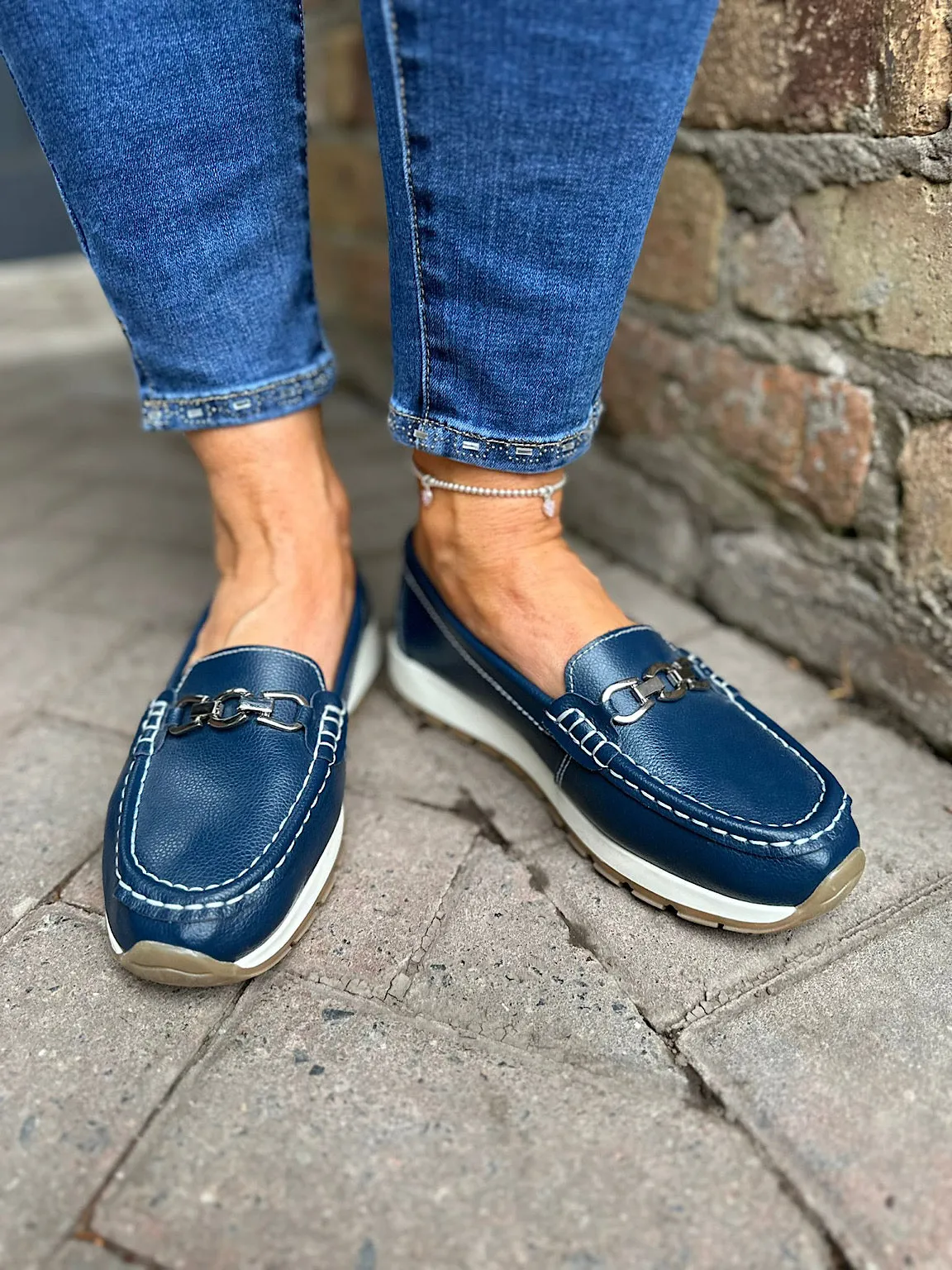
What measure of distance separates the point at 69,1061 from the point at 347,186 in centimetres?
170

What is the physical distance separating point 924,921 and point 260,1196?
0.55 m

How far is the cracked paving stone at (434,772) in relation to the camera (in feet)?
3.04

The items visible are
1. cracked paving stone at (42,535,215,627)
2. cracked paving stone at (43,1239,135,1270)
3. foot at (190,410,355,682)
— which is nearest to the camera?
cracked paving stone at (43,1239,135,1270)

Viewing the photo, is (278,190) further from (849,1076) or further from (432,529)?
(849,1076)

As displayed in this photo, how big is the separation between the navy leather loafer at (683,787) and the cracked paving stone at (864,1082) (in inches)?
2.7

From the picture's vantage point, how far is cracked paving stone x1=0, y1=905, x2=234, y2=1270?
0.59 m

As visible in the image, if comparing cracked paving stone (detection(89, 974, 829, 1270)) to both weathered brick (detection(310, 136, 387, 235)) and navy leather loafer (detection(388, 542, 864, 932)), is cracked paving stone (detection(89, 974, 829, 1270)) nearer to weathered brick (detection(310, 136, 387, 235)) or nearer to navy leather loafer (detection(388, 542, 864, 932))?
navy leather loafer (detection(388, 542, 864, 932))

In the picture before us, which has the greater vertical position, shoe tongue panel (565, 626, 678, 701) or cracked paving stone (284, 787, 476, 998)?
shoe tongue panel (565, 626, 678, 701)

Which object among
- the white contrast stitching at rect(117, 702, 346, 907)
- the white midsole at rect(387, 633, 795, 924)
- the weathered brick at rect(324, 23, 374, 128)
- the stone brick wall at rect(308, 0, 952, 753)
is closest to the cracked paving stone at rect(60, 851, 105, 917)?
the white contrast stitching at rect(117, 702, 346, 907)

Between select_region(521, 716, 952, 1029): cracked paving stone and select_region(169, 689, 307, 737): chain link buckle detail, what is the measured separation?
26 cm

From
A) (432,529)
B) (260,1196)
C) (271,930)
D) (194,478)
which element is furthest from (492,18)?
(194,478)

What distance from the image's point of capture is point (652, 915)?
0.80m

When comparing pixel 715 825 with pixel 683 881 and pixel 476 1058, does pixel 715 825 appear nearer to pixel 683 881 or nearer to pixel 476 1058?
pixel 683 881

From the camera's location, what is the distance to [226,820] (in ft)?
2.43
